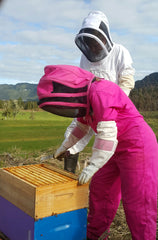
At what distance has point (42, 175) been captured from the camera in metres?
2.47

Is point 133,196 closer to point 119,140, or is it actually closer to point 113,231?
point 119,140

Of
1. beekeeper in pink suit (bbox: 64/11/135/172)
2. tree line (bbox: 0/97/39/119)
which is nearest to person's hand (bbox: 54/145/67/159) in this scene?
beekeeper in pink suit (bbox: 64/11/135/172)

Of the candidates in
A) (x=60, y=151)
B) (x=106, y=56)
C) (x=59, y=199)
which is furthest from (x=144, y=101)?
(x=59, y=199)

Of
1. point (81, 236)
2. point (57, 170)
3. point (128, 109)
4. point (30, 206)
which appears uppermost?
point (128, 109)

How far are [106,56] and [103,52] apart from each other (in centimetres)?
11

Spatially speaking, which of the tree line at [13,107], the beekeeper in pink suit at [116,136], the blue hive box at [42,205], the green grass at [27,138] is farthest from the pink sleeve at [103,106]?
the tree line at [13,107]

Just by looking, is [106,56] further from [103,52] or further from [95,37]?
[95,37]

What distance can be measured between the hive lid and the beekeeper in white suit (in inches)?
16.6

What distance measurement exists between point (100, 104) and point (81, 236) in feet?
3.90

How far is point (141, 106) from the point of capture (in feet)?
62.8

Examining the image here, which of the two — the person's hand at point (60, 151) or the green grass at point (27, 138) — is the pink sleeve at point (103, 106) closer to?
the person's hand at point (60, 151)

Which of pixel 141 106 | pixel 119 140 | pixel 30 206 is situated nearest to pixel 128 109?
pixel 119 140

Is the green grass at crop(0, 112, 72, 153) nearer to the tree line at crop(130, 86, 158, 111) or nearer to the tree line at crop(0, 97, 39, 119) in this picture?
the tree line at crop(0, 97, 39, 119)

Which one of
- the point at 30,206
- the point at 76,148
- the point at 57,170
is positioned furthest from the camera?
the point at 76,148
